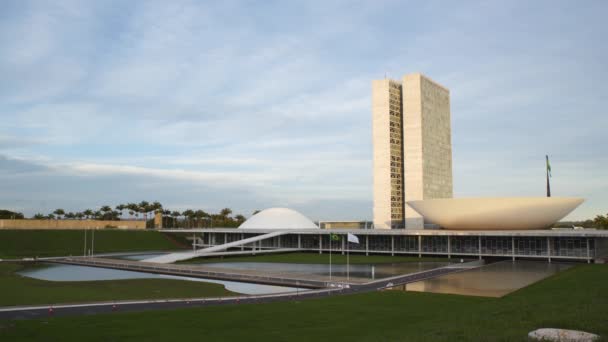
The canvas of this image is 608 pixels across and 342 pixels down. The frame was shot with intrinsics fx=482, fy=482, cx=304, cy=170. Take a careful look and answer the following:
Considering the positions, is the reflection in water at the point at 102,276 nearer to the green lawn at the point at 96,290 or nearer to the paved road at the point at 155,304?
the green lawn at the point at 96,290

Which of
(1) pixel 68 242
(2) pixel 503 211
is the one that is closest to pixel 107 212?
(1) pixel 68 242

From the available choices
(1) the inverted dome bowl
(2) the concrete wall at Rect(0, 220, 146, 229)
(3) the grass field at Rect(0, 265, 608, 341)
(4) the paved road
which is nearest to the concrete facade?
(1) the inverted dome bowl

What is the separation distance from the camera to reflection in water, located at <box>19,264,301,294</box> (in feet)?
88.9

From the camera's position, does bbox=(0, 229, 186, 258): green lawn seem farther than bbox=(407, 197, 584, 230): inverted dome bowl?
Yes

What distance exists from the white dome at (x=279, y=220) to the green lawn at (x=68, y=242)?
41.2 ft

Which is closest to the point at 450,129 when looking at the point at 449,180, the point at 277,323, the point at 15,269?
the point at 449,180

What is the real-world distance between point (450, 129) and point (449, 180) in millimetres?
9978

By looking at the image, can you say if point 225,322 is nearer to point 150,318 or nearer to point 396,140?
point 150,318

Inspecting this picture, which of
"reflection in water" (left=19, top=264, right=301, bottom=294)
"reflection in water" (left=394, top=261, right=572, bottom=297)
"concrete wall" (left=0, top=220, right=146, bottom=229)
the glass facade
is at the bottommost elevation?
"reflection in water" (left=19, top=264, right=301, bottom=294)

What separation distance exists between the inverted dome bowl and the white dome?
2660 cm

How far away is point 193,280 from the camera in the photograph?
3155 cm

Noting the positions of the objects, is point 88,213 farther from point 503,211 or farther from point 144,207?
point 503,211

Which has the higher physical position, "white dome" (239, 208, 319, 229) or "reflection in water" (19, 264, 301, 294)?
"white dome" (239, 208, 319, 229)

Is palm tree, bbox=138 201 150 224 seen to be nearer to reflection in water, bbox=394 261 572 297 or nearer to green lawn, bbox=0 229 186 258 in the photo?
green lawn, bbox=0 229 186 258
